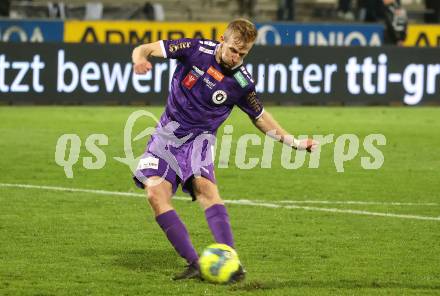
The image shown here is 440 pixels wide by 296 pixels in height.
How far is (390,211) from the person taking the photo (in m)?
12.6

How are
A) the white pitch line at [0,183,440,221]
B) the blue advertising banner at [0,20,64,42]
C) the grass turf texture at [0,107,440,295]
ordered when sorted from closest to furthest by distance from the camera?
the grass turf texture at [0,107,440,295] < the white pitch line at [0,183,440,221] < the blue advertising banner at [0,20,64,42]

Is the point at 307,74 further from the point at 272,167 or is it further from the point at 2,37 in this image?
the point at 272,167

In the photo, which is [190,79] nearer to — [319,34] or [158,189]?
[158,189]

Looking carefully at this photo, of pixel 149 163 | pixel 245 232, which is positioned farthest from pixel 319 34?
pixel 149 163

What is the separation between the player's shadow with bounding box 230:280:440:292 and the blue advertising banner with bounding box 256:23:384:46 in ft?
64.2

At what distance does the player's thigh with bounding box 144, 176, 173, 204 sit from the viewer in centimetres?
887

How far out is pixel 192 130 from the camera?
9094 millimetres

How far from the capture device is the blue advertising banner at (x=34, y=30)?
27984mm

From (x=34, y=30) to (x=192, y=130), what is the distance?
65.1 feet

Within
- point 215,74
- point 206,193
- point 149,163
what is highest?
point 215,74

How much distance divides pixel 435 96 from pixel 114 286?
18784 millimetres

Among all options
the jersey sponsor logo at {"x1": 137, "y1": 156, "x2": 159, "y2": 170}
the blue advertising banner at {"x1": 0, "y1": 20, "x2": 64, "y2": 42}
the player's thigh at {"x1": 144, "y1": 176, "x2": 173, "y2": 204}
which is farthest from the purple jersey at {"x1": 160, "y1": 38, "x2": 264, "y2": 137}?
the blue advertising banner at {"x1": 0, "y1": 20, "x2": 64, "y2": 42}

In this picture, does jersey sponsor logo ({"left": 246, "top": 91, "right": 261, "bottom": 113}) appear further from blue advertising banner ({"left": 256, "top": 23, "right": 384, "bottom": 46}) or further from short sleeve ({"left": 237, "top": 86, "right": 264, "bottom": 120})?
blue advertising banner ({"left": 256, "top": 23, "right": 384, "bottom": 46})

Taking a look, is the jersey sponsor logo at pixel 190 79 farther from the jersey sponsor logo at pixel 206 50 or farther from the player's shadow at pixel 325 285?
the player's shadow at pixel 325 285
